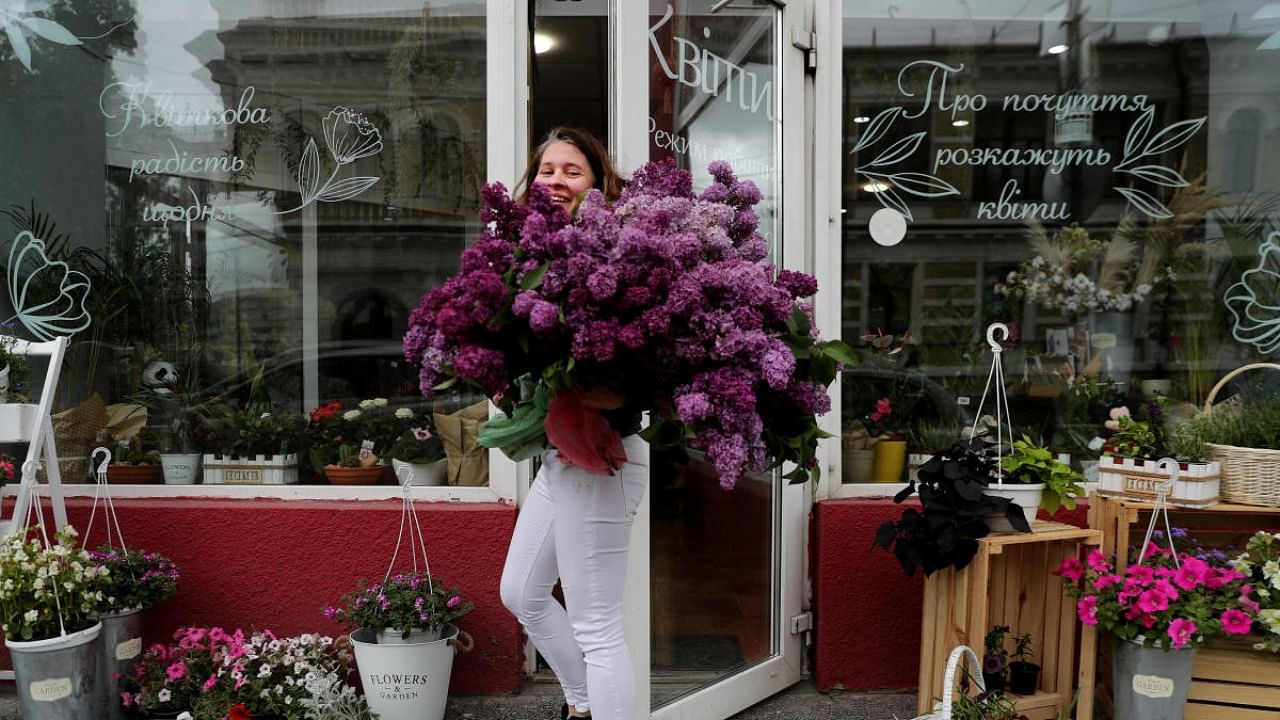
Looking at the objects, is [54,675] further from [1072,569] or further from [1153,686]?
[1153,686]

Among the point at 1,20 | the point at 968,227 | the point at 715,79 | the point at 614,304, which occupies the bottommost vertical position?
the point at 614,304

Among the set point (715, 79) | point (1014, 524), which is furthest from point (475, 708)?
point (715, 79)

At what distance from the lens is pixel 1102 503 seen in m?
3.29

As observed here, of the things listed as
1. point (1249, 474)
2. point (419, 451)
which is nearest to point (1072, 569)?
point (1249, 474)

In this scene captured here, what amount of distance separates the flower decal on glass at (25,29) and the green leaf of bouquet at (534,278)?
2926 millimetres

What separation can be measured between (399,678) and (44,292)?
82.3 inches

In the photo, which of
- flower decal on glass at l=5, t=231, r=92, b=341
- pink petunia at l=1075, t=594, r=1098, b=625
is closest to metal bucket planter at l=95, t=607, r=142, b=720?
flower decal on glass at l=5, t=231, r=92, b=341

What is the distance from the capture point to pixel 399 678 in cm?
306

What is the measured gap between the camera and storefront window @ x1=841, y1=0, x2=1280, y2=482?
3.85 meters

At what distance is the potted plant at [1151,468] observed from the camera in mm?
3098

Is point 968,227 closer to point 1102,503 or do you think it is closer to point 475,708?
point 1102,503

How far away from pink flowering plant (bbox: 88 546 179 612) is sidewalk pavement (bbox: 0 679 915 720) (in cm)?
60

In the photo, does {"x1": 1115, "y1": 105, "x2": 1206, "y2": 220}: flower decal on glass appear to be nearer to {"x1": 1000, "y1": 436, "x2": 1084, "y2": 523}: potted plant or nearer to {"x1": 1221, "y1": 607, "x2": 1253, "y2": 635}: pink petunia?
{"x1": 1000, "y1": 436, "x2": 1084, "y2": 523}: potted plant

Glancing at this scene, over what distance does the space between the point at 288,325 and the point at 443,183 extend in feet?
2.71
